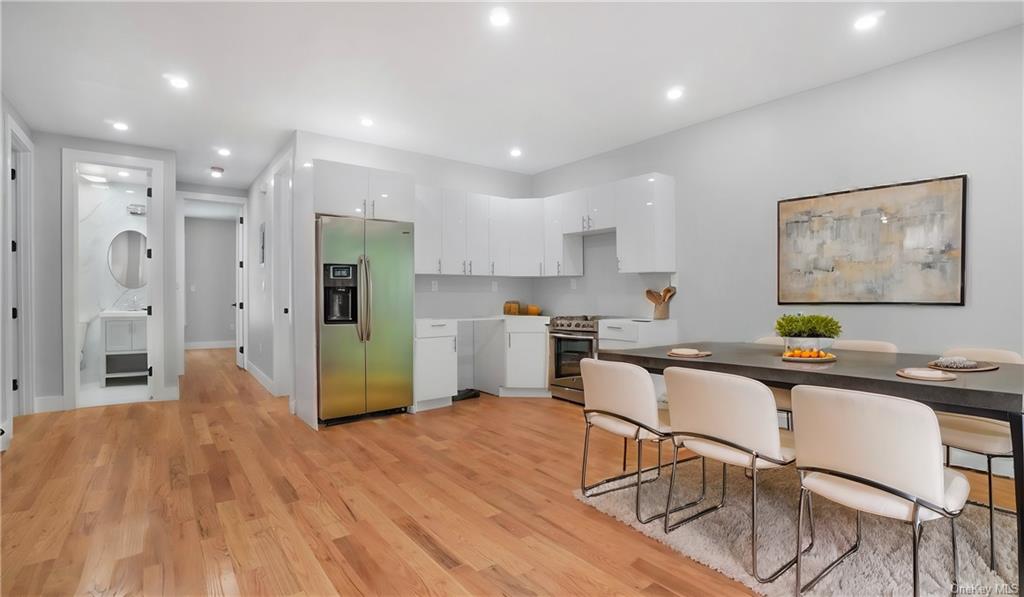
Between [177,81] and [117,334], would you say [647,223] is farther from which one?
[117,334]

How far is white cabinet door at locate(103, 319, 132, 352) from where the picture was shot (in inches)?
232

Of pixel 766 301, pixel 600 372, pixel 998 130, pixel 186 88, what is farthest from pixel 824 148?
pixel 186 88

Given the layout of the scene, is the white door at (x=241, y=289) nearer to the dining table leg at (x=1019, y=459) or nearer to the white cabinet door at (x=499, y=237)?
the white cabinet door at (x=499, y=237)

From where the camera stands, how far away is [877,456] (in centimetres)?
161

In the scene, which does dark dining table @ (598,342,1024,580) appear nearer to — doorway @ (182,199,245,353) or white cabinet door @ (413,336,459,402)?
white cabinet door @ (413,336,459,402)

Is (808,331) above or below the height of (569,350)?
above

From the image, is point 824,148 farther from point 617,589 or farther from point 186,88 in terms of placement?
point 186,88

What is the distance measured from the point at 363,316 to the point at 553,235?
7.85 ft

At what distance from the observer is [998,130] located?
300 cm

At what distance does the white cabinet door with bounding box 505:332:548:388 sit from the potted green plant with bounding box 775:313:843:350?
2.96 metres

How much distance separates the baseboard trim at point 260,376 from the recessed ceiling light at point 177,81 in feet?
10.5

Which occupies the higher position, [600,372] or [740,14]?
[740,14]

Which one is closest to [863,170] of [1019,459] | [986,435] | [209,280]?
[986,435]

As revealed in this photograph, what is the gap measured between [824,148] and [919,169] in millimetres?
632
